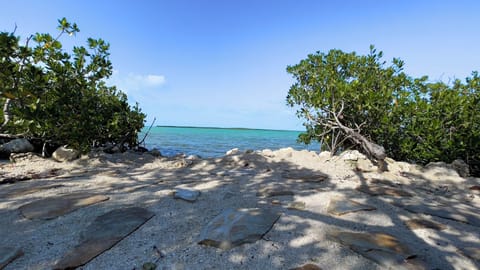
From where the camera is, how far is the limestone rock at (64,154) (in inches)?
252

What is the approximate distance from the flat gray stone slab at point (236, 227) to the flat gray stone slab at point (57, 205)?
190 cm

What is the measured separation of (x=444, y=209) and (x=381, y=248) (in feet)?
7.32

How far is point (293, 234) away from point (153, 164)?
5.37m

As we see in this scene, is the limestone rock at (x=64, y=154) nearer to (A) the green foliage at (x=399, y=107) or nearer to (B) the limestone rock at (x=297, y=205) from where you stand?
(B) the limestone rock at (x=297, y=205)

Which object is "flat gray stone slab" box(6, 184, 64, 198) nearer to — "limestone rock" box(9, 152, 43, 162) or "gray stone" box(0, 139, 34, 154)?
"limestone rock" box(9, 152, 43, 162)

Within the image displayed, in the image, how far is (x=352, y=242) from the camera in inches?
83.4

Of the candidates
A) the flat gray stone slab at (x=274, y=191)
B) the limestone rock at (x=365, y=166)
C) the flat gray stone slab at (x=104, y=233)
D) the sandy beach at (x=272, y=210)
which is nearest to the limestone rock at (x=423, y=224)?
the sandy beach at (x=272, y=210)

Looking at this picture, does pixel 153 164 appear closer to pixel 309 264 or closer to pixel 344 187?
pixel 344 187

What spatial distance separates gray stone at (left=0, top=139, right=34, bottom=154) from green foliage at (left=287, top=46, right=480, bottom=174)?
959cm

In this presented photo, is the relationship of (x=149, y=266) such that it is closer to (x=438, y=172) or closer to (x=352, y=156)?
(x=352, y=156)

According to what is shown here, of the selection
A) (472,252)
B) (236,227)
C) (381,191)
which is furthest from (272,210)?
(381,191)

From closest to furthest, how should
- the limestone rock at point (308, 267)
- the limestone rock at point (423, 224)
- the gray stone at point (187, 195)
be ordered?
the limestone rock at point (308, 267) → the limestone rock at point (423, 224) → the gray stone at point (187, 195)

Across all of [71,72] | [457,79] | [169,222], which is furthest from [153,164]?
[457,79]

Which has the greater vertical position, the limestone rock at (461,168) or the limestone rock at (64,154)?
the limestone rock at (64,154)
